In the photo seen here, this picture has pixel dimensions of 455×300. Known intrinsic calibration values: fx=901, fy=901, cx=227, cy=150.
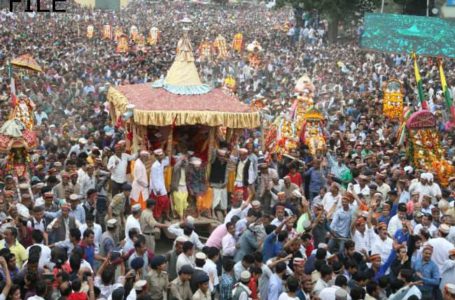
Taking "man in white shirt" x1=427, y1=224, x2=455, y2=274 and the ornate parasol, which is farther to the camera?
the ornate parasol

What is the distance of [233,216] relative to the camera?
1035 cm

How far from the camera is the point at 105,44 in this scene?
3441 centimetres

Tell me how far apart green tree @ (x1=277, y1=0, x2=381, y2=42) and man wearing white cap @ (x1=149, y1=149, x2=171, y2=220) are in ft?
84.1

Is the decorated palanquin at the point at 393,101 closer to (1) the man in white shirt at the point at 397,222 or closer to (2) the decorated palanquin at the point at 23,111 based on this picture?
(2) the decorated palanquin at the point at 23,111

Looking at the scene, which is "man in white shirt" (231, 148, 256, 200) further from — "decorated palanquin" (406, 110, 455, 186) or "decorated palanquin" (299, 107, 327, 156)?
"decorated palanquin" (406, 110, 455, 186)

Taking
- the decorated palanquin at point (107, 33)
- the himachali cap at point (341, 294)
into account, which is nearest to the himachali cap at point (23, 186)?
the himachali cap at point (341, 294)

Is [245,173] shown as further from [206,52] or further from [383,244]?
[206,52]

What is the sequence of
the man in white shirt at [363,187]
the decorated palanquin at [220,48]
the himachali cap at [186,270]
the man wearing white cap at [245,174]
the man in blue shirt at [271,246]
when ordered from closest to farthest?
the himachali cap at [186,270], the man in blue shirt at [271,246], the man in white shirt at [363,187], the man wearing white cap at [245,174], the decorated palanquin at [220,48]

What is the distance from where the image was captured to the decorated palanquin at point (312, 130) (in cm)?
1530

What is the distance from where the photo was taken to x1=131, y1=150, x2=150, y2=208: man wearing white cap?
477 inches

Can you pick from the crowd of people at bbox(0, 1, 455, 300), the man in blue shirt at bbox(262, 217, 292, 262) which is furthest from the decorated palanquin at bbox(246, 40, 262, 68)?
the man in blue shirt at bbox(262, 217, 292, 262)

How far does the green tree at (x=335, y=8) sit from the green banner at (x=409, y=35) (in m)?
11.4

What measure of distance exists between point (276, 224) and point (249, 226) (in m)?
0.46

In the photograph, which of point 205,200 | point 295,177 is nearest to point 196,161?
point 205,200
